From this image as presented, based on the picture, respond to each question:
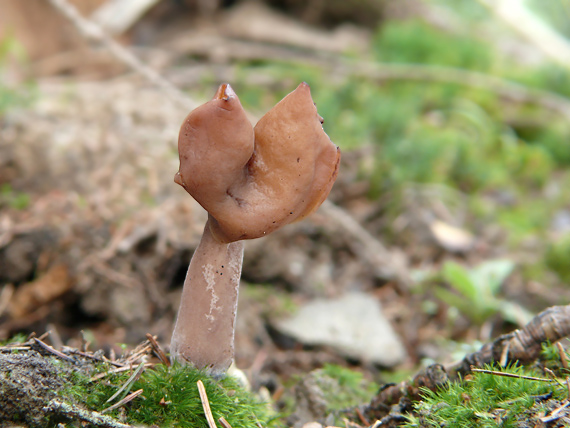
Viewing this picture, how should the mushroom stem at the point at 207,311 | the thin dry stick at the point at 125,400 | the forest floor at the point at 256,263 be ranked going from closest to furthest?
1. the thin dry stick at the point at 125,400
2. the mushroom stem at the point at 207,311
3. the forest floor at the point at 256,263

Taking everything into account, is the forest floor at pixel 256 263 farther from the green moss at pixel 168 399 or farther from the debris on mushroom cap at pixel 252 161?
the debris on mushroom cap at pixel 252 161

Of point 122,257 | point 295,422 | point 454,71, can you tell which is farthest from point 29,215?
point 454,71

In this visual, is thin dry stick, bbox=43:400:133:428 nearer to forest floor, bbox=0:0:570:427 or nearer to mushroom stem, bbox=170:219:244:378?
forest floor, bbox=0:0:570:427

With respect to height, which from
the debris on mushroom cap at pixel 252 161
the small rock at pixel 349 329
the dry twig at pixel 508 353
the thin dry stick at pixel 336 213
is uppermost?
the debris on mushroom cap at pixel 252 161

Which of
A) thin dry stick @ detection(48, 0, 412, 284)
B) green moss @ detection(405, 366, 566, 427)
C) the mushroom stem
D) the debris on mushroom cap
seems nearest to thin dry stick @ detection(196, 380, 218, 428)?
the mushroom stem

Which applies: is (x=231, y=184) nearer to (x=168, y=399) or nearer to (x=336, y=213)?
(x=168, y=399)

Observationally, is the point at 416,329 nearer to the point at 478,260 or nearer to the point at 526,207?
the point at 478,260

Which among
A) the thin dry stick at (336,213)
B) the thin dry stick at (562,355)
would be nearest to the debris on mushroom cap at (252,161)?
the thin dry stick at (562,355)

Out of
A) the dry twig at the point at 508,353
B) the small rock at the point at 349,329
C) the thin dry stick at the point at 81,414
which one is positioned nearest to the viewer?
the thin dry stick at the point at 81,414
